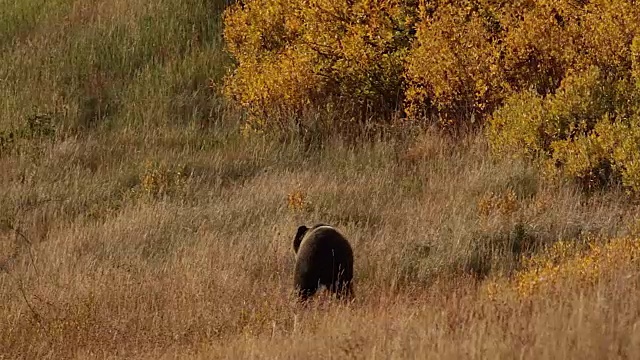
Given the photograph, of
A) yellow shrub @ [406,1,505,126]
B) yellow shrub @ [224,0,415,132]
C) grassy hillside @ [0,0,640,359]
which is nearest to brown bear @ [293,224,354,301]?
grassy hillside @ [0,0,640,359]

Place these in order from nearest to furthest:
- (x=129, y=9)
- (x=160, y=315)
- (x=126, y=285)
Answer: (x=160, y=315)
(x=126, y=285)
(x=129, y=9)

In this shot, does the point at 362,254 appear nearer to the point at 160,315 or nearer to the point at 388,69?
the point at 160,315

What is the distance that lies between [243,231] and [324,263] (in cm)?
262

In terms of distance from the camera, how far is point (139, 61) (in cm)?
1686

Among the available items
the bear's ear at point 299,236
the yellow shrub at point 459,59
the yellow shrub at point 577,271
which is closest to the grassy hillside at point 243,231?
the yellow shrub at point 577,271

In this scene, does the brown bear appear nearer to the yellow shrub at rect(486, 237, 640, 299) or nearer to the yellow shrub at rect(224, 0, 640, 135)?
the yellow shrub at rect(486, 237, 640, 299)

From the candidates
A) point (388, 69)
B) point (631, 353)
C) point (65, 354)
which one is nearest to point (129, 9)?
point (388, 69)

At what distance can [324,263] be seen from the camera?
7395mm

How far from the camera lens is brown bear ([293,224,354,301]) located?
7.37 meters

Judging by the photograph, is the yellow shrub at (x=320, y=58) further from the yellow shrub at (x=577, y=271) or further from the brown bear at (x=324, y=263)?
the yellow shrub at (x=577, y=271)

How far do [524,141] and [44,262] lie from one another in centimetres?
567

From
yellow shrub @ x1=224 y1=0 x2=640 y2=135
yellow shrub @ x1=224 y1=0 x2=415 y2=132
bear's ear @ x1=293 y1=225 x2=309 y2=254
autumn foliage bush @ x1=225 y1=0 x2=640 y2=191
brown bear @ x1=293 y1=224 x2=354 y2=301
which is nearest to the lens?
brown bear @ x1=293 y1=224 x2=354 y2=301

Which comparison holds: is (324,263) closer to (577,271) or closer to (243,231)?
(577,271)

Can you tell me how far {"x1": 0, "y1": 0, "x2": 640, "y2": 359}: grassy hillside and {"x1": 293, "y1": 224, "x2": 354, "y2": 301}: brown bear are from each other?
0.64 ft
